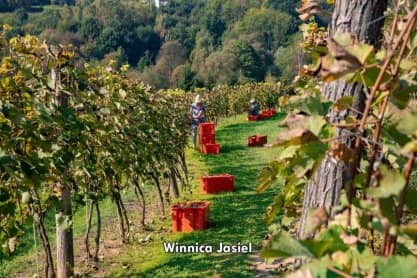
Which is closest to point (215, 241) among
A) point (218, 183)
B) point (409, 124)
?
point (218, 183)

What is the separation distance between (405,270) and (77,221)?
785 centimetres

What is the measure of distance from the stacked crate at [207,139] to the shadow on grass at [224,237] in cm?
490

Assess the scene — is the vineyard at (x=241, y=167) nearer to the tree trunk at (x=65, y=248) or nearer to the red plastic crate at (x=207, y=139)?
the tree trunk at (x=65, y=248)

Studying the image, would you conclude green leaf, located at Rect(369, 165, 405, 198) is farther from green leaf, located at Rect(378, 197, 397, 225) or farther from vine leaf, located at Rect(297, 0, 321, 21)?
vine leaf, located at Rect(297, 0, 321, 21)

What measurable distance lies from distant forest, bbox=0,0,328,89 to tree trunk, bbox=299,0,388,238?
43.5 meters

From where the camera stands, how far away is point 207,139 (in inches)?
579

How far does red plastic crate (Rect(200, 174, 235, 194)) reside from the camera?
30.2ft

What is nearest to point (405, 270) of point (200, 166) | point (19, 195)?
point (19, 195)

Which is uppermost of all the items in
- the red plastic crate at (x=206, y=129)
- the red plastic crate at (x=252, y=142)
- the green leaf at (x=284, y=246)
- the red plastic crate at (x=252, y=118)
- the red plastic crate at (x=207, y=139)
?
the green leaf at (x=284, y=246)

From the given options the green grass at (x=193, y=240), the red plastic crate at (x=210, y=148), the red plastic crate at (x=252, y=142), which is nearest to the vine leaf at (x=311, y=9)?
the green grass at (x=193, y=240)

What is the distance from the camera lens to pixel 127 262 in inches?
236

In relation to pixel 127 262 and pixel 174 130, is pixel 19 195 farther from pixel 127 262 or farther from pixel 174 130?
pixel 174 130

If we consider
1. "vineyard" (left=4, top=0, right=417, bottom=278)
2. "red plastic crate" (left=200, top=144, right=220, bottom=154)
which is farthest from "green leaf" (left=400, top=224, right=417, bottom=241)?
"red plastic crate" (left=200, top=144, right=220, bottom=154)

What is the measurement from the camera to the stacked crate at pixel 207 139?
46.1 feet
